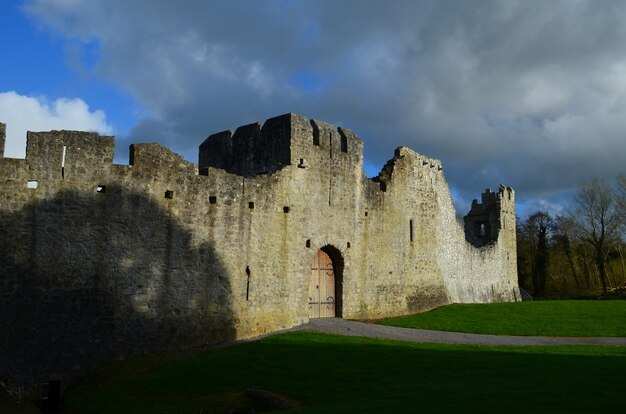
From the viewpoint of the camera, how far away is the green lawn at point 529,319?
76.5ft

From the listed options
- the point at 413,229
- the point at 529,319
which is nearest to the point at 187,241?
the point at 413,229

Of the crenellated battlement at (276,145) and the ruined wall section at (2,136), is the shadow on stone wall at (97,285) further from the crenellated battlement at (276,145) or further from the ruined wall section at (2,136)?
the crenellated battlement at (276,145)

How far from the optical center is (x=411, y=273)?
2823 centimetres

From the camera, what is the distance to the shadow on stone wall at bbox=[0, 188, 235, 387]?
1477 cm

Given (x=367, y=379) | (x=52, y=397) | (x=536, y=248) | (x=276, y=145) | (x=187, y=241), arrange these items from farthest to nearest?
(x=536, y=248) → (x=276, y=145) → (x=187, y=241) → (x=52, y=397) → (x=367, y=379)

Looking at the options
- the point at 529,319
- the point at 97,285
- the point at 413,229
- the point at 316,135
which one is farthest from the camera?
the point at 413,229

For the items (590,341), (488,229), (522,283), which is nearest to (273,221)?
(590,341)

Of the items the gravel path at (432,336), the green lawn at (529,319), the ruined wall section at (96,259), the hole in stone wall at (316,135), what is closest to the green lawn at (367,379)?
the ruined wall section at (96,259)

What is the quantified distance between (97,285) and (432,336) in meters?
11.6

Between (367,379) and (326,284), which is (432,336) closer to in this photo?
(326,284)

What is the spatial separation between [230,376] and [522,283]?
52.2 meters

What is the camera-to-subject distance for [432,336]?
21203 mm

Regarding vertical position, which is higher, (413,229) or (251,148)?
(251,148)

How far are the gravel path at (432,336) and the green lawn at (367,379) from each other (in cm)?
173
